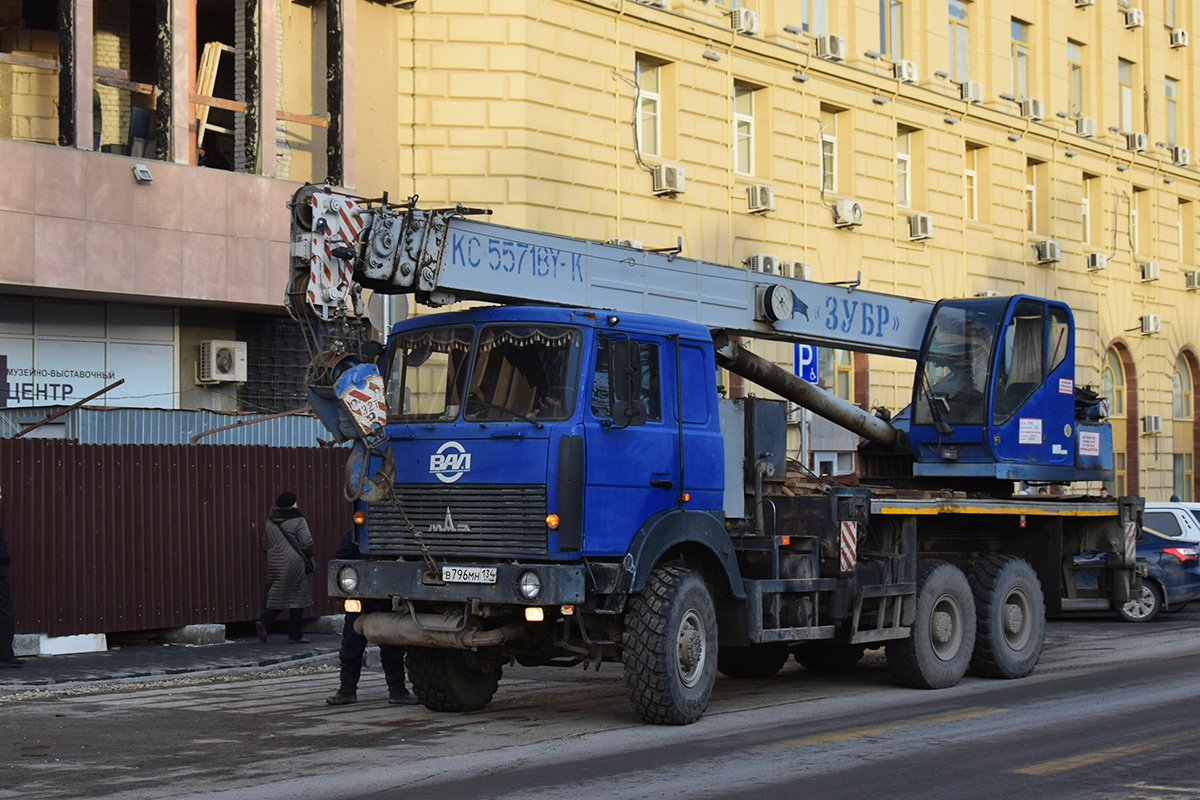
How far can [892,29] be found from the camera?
30.6 m

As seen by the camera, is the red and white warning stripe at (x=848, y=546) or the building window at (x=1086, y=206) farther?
the building window at (x=1086, y=206)

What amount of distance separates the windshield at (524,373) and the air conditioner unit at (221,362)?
10.6 metres

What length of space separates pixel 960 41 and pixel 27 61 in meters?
20.1

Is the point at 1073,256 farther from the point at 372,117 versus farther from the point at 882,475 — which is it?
the point at 882,475

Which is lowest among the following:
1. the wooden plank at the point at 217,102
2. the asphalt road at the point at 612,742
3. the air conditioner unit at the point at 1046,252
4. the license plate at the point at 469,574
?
the asphalt road at the point at 612,742

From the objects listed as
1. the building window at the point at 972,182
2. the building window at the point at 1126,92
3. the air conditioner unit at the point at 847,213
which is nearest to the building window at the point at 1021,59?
the building window at the point at 972,182

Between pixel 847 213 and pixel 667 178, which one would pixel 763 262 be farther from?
pixel 847 213

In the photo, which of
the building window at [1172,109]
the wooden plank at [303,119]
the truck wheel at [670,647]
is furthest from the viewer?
the building window at [1172,109]

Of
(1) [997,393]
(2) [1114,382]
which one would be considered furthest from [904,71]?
(1) [997,393]

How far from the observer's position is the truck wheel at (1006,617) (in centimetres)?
1381

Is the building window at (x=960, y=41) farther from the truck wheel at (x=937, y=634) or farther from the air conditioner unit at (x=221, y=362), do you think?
the truck wheel at (x=937, y=634)

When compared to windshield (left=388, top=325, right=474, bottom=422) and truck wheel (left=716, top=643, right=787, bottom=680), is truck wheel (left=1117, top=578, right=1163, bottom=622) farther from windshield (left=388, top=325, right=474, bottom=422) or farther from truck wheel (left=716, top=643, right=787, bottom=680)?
windshield (left=388, top=325, right=474, bottom=422)

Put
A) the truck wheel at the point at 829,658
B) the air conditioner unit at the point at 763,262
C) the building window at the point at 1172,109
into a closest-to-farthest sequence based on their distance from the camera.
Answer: the truck wheel at the point at 829,658, the air conditioner unit at the point at 763,262, the building window at the point at 1172,109

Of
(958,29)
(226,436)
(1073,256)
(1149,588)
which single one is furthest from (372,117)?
(1073,256)
